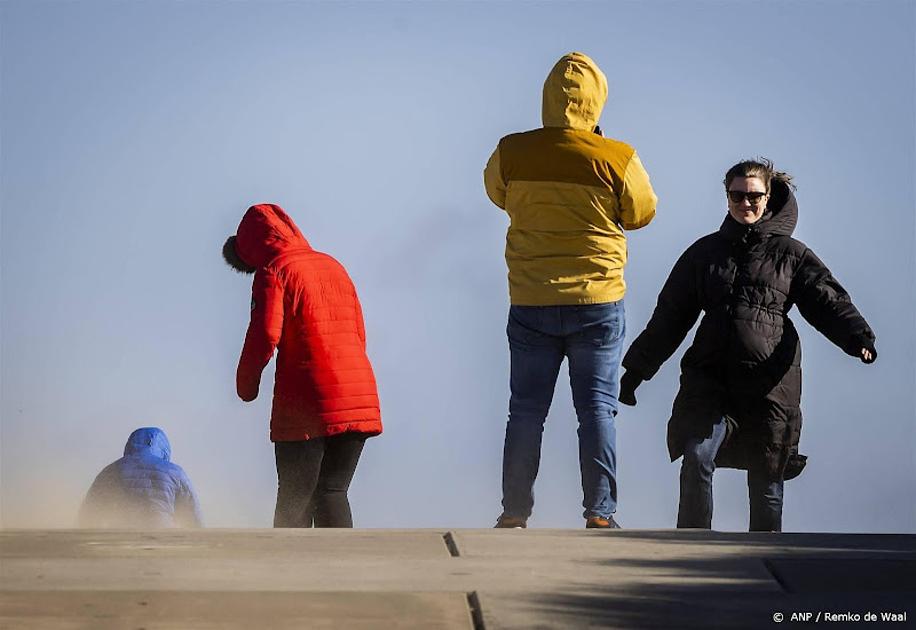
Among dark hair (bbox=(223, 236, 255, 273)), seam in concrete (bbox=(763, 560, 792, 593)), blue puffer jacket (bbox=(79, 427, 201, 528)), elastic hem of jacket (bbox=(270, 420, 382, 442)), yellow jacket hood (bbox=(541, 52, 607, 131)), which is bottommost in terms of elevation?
blue puffer jacket (bbox=(79, 427, 201, 528))

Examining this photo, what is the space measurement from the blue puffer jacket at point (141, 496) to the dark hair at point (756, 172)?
360cm

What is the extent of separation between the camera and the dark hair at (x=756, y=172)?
8742mm

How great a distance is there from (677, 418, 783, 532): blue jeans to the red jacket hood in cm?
229

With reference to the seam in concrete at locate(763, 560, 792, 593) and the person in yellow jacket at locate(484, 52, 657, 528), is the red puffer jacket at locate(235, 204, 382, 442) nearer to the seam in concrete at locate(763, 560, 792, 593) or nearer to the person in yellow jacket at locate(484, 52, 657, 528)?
the person in yellow jacket at locate(484, 52, 657, 528)

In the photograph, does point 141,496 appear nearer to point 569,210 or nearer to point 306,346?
point 306,346

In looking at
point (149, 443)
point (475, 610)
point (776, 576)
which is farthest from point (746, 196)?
point (149, 443)

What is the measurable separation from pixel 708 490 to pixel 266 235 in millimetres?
2591

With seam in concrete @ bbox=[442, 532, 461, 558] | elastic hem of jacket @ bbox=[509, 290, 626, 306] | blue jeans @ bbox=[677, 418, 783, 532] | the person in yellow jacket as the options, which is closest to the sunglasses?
the person in yellow jacket

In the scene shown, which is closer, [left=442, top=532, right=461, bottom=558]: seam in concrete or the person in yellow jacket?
[left=442, top=532, right=461, bottom=558]: seam in concrete

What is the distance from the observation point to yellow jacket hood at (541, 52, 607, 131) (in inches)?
345

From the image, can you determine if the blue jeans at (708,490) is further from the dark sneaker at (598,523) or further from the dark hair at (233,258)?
the dark hair at (233,258)

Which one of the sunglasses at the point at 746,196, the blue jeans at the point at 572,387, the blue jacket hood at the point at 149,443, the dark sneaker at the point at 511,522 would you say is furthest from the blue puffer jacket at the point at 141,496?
the sunglasses at the point at 746,196

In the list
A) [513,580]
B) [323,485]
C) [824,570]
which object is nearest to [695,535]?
[824,570]

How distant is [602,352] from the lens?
8539mm
